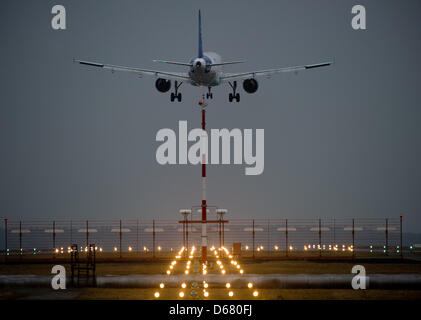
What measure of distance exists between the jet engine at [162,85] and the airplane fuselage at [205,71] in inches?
89.9

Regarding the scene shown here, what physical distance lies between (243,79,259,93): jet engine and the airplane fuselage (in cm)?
272

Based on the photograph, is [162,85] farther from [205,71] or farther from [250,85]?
[250,85]

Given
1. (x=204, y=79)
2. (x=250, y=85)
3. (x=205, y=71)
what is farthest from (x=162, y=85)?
(x=250, y=85)

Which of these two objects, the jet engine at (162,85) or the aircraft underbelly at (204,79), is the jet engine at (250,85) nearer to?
the aircraft underbelly at (204,79)

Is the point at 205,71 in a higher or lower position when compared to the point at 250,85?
higher

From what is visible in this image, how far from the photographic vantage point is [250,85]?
53688mm

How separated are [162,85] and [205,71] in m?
5.01

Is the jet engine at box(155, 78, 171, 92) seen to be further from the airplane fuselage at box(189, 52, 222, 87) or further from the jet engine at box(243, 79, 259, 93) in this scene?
the jet engine at box(243, 79, 259, 93)

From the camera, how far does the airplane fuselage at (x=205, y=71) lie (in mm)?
50000

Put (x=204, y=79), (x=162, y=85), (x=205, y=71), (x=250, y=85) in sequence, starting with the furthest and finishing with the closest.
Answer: (x=250, y=85) < (x=162, y=85) < (x=204, y=79) < (x=205, y=71)

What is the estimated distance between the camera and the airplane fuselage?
5000 centimetres
